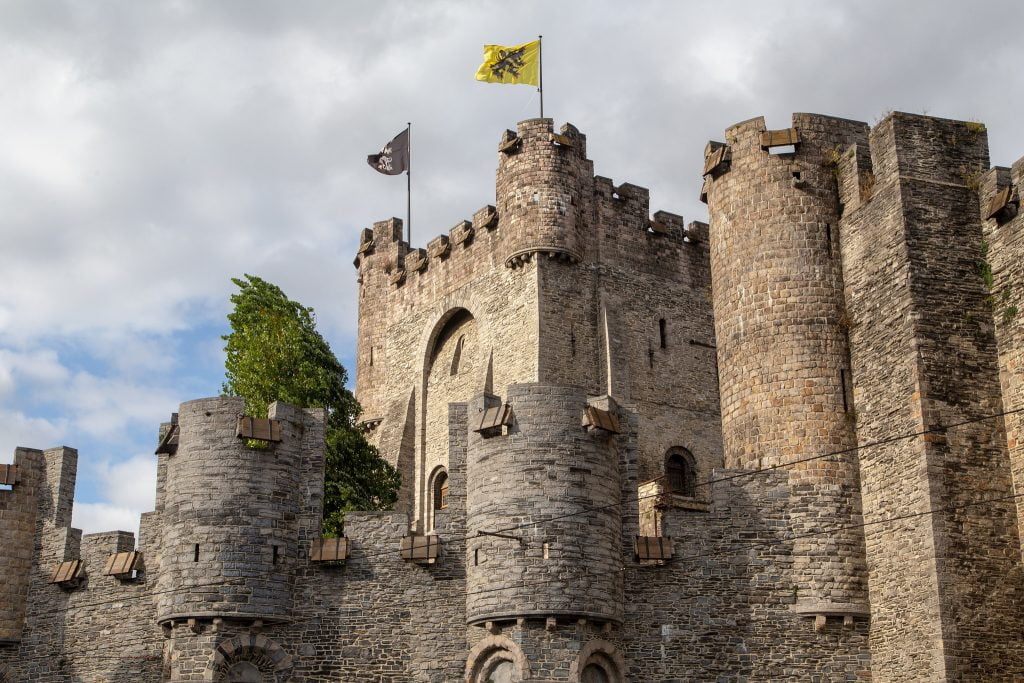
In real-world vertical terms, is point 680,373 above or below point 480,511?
above

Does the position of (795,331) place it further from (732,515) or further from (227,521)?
(227,521)

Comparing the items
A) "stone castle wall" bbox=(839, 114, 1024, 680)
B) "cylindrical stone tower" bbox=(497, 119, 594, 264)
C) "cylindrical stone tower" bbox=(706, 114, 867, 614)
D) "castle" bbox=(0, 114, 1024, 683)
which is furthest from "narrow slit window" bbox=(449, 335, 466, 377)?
"stone castle wall" bbox=(839, 114, 1024, 680)

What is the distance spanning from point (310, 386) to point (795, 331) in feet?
50.4

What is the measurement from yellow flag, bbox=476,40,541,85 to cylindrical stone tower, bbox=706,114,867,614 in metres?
12.6

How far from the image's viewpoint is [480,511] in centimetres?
2522

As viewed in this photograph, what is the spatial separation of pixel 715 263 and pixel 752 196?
1658 mm

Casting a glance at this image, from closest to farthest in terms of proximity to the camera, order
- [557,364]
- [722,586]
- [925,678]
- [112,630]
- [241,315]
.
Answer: [925,678] < [722,586] < [112,630] < [557,364] < [241,315]

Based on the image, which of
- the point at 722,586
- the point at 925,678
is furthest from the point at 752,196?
the point at 925,678

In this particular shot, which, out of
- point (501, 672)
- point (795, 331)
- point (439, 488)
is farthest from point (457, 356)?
point (501, 672)

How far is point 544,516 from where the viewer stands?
24.5 meters

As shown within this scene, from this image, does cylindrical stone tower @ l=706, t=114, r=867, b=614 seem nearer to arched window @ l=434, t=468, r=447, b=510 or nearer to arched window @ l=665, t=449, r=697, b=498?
arched window @ l=665, t=449, r=697, b=498

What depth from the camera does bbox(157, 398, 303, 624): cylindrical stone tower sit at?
83.1ft

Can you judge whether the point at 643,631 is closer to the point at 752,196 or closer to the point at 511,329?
the point at 752,196

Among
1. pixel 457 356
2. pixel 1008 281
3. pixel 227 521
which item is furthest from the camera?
pixel 457 356
